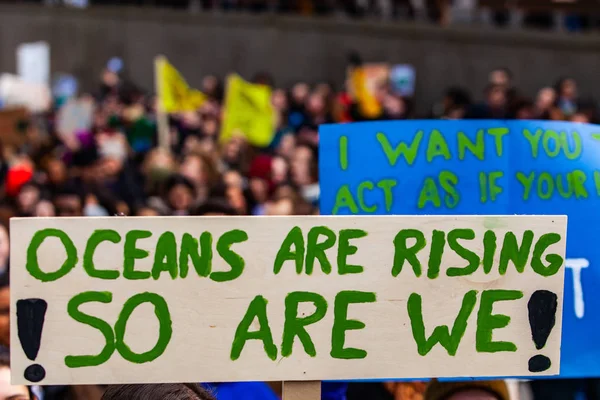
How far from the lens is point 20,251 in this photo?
2.42 metres

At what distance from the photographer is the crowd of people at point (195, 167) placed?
381 centimetres

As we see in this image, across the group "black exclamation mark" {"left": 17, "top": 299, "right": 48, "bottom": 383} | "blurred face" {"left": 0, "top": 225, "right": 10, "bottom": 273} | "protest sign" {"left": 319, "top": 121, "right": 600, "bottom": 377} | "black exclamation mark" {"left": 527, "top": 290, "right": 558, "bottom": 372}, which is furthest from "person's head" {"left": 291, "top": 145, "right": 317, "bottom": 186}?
"black exclamation mark" {"left": 17, "top": 299, "right": 48, "bottom": 383}

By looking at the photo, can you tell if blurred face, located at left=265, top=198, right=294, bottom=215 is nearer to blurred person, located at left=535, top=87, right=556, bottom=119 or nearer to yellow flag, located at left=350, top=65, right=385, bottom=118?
blurred person, located at left=535, top=87, right=556, bottom=119

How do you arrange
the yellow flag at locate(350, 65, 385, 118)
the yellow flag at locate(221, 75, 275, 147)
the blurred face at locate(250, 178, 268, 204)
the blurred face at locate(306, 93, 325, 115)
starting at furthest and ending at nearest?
1. the yellow flag at locate(350, 65, 385, 118)
2. the blurred face at locate(306, 93, 325, 115)
3. the yellow flag at locate(221, 75, 275, 147)
4. the blurred face at locate(250, 178, 268, 204)

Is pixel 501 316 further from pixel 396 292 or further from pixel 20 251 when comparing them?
pixel 20 251

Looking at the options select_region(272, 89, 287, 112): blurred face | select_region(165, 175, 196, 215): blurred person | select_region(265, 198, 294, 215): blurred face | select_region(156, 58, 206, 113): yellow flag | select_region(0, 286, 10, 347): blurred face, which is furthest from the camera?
select_region(272, 89, 287, 112): blurred face

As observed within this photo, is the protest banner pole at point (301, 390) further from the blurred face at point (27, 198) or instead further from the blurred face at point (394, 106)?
the blurred face at point (394, 106)

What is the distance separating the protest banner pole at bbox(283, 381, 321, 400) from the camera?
257 centimetres

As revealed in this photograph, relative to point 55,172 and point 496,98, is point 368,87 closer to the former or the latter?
point 496,98

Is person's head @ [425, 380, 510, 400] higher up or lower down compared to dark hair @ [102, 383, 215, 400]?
lower down

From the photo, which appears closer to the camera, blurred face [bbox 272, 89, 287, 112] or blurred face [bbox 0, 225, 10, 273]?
blurred face [bbox 0, 225, 10, 273]

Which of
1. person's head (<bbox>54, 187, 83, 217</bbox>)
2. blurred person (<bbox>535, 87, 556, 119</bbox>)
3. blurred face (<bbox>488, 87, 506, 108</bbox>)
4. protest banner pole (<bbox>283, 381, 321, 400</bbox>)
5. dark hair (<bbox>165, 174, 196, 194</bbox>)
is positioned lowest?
person's head (<bbox>54, 187, 83, 217</bbox>)

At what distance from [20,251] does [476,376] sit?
107 centimetres

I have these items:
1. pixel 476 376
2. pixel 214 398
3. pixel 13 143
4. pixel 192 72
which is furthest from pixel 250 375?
pixel 192 72
